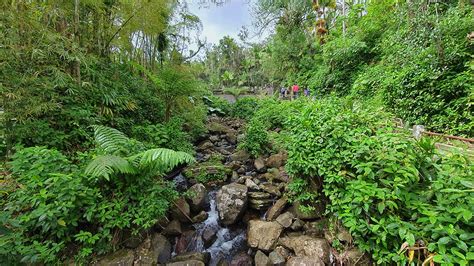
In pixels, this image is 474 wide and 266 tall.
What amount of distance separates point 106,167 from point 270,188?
2.86 meters

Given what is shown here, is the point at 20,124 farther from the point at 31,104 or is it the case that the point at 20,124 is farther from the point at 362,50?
the point at 362,50

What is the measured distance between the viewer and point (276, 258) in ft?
8.50

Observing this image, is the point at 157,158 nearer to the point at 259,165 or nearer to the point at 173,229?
the point at 173,229

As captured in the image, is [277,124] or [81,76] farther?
[277,124]

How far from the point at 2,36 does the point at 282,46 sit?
10.3 m

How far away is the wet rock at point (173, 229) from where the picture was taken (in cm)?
300

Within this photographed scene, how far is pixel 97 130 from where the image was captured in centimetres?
296

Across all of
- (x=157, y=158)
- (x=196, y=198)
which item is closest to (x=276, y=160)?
(x=196, y=198)

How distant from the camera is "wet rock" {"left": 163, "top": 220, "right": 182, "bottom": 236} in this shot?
300 cm

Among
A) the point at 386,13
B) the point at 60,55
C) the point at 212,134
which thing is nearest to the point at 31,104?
the point at 60,55

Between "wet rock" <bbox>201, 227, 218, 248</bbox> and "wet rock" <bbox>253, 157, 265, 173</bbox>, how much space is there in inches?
73.9

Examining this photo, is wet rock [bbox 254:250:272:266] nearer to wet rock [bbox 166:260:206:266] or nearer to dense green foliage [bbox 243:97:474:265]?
wet rock [bbox 166:260:206:266]

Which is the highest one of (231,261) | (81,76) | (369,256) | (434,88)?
(81,76)

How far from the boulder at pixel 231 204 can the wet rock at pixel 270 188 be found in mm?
461
